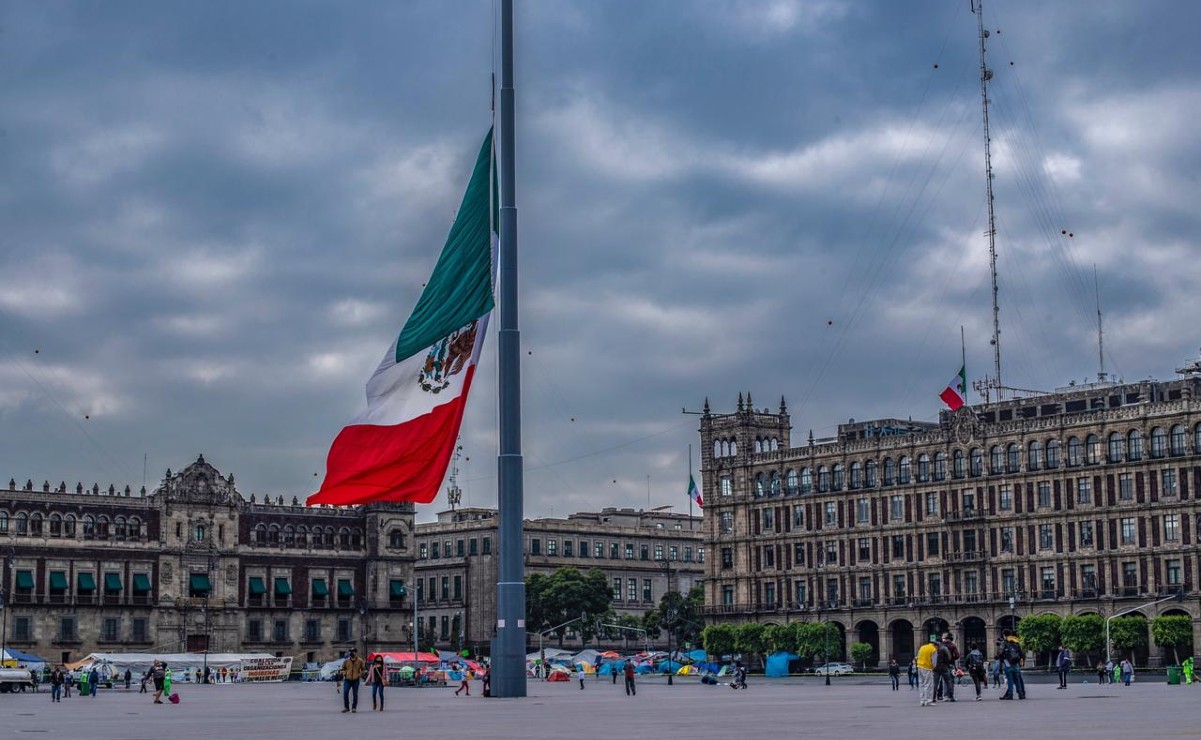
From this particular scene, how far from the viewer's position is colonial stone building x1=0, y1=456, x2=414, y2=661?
397 feet

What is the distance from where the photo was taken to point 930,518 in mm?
125438

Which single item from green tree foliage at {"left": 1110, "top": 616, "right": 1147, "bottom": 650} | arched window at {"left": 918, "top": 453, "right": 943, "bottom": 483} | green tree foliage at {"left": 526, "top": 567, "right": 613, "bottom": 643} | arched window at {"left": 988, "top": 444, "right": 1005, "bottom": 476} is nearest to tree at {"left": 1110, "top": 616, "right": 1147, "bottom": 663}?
green tree foliage at {"left": 1110, "top": 616, "right": 1147, "bottom": 650}

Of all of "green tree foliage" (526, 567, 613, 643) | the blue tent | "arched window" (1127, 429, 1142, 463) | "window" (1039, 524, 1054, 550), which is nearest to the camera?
"arched window" (1127, 429, 1142, 463)

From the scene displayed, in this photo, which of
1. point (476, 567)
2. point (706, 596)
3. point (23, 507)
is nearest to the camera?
point (23, 507)

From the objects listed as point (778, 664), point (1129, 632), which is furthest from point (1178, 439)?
point (778, 664)

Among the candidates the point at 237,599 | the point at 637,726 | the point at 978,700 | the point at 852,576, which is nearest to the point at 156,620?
the point at 237,599

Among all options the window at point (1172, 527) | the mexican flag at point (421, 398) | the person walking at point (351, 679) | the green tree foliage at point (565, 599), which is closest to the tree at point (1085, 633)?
the window at point (1172, 527)

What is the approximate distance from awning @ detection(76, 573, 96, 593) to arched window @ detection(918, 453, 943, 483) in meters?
60.1

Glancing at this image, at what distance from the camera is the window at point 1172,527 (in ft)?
364

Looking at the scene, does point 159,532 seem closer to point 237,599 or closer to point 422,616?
point 237,599

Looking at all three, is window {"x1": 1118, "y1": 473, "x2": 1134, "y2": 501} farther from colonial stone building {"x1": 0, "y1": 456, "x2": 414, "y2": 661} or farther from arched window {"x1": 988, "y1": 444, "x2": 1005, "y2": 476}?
colonial stone building {"x1": 0, "y1": 456, "x2": 414, "y2": 661}

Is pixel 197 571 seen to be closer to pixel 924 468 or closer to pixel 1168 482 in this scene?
pixel 924 468

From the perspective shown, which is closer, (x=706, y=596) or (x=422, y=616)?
(x=706, y=596)

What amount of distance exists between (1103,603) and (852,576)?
70.7ft
